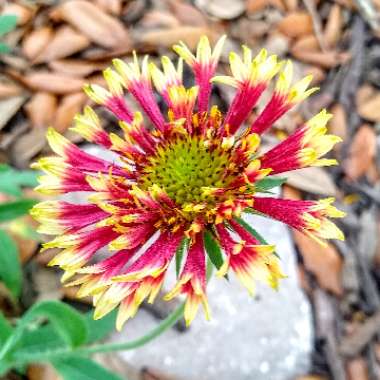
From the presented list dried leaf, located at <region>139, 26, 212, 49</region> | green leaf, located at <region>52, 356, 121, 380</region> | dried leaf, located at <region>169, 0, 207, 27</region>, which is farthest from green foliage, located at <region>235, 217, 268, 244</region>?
dried leaf, located at <region>169, 0, 207, 27</region>

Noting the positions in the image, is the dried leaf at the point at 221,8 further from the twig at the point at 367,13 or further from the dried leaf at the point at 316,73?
the twig at the point at 367,13

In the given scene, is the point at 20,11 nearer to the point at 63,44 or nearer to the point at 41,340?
the point at 63,44

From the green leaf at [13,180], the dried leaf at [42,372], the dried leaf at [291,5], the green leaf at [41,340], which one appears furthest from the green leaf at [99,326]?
the dried leaf at [291,5]

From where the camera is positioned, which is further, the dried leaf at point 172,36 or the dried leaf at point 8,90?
the dried leaf at point 172,36

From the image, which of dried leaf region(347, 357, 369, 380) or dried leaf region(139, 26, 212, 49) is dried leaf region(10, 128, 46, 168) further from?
dried leaf region(347, 357, 369, 380)

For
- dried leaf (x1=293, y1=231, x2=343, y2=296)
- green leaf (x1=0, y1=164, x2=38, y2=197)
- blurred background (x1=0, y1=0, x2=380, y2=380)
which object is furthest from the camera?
dried leaf (x1=293, y1=231, x2=343, y2=296)

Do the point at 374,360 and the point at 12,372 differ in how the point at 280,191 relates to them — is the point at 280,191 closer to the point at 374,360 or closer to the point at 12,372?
the point at 374,360

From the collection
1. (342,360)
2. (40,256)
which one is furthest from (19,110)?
(342,360)

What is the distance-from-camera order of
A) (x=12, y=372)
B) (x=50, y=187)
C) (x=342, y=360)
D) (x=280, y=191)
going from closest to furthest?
(x=50, y=187) < (x=12, y=372) < (x=342, y=360) < (x=280, y=191)
